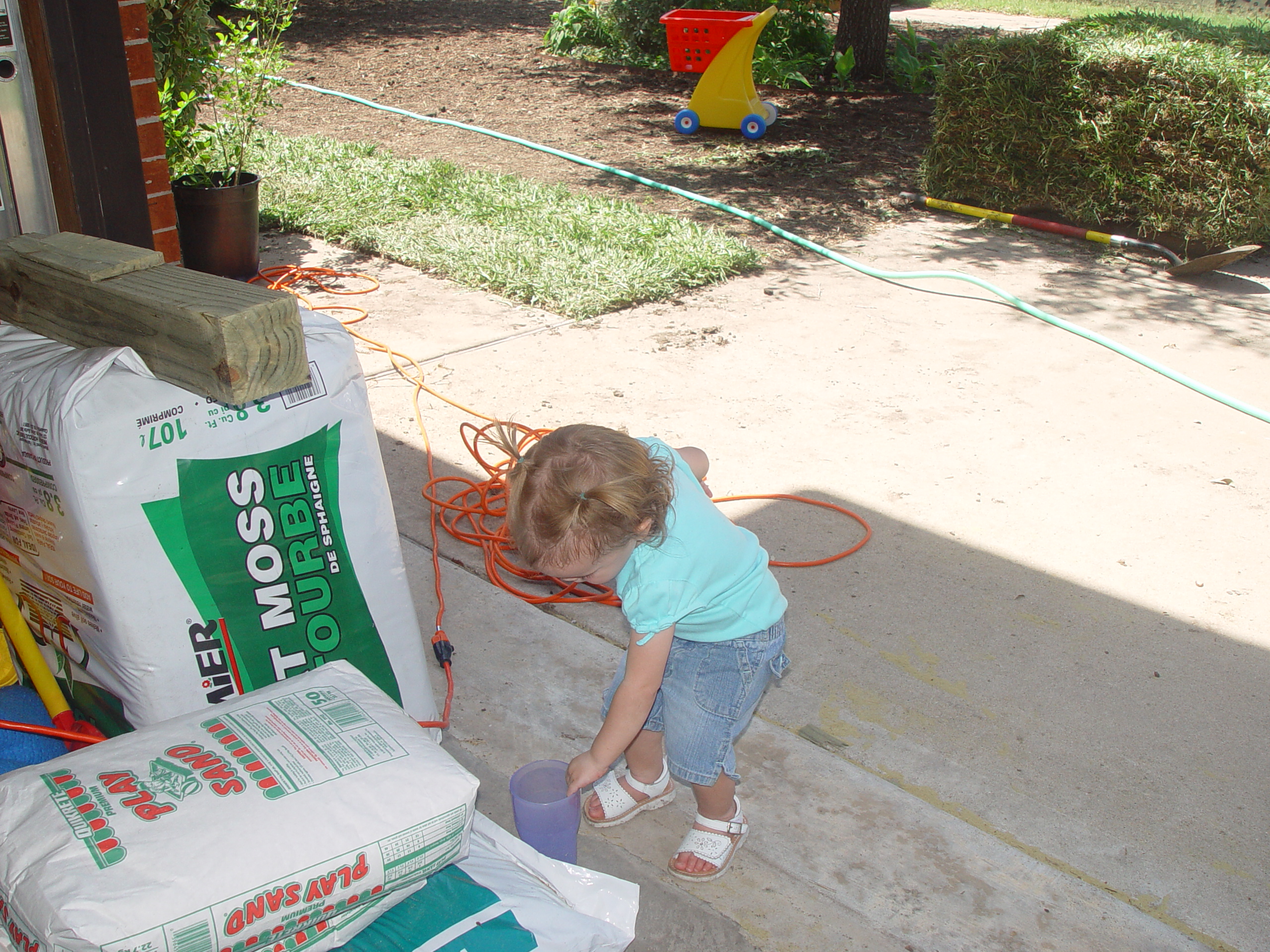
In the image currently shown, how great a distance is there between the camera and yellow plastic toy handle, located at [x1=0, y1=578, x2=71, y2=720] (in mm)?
1889

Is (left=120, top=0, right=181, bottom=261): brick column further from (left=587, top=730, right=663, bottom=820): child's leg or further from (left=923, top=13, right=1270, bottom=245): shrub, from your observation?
(left=923, top=13, right=1270, bottom=245): shrub

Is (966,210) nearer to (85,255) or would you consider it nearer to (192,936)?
(85,255)

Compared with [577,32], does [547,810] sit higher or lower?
lower

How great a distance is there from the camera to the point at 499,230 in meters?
5.86

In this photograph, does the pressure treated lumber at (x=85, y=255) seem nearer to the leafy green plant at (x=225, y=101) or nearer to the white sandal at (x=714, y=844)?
the white sandal at (x=714, y=844)

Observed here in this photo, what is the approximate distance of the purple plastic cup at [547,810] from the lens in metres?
1.90

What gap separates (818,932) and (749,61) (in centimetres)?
734

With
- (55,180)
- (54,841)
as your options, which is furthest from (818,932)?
(55,180)

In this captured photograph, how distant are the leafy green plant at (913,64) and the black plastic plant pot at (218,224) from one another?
667 centimetres

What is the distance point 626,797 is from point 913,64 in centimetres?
975

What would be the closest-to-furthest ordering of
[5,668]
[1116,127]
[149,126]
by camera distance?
1. [5,668]
2. [149,126]
3. [1116,127]

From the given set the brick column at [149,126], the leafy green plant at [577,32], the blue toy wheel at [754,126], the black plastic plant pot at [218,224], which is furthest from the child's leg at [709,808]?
the leafy green plant at [577,32]

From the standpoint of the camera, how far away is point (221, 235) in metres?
4.96

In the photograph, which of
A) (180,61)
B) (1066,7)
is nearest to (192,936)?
(180,61)
